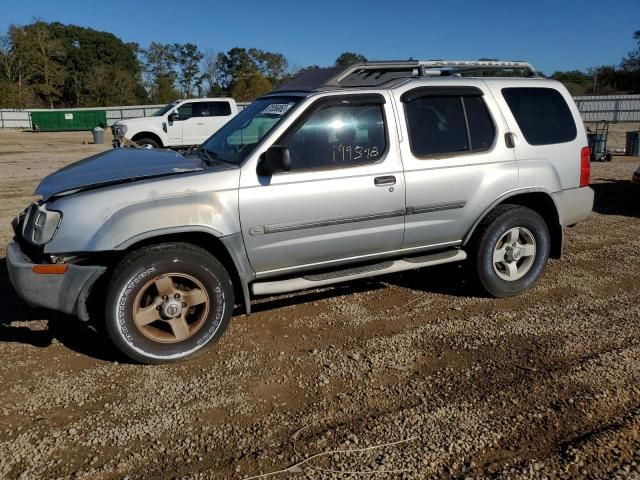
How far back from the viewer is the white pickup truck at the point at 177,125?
17.0 metres

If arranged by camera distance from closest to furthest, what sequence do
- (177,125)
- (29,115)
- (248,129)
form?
(248,129)
(177,125)
(29,115)

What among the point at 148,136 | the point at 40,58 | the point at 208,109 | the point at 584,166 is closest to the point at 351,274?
the point at 584,166

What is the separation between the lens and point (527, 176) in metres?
4.76

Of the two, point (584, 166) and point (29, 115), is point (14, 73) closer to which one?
point (29, 115)

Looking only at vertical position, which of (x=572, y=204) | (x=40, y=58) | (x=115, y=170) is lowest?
(x=572, y=204)

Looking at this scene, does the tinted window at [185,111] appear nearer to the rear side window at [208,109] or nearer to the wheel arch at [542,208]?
the rear side window at [208,109]

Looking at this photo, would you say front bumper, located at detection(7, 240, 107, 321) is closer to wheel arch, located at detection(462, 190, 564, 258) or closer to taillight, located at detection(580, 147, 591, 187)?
wheel arch, located at detection(462, 190, 564, 258)

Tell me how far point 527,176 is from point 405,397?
2.48 m

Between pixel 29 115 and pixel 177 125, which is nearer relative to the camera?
pixel 177 125

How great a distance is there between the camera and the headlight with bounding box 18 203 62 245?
11.4 ft

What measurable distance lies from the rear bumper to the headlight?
4.14 metres

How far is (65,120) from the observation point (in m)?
43.1

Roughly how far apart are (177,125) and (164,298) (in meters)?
14.8

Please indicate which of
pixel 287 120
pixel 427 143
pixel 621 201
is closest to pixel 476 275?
pixel 427 143
